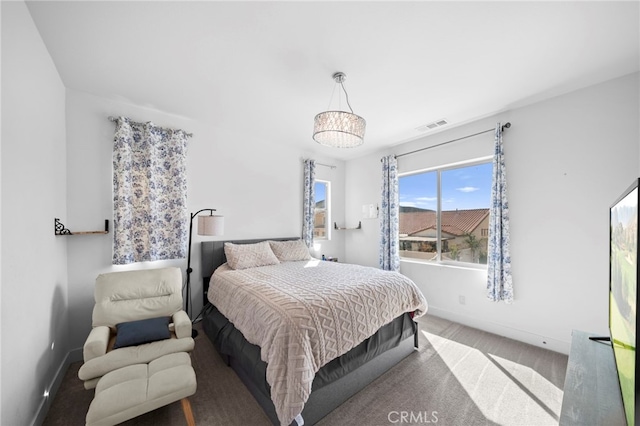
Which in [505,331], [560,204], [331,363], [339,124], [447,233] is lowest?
[505,331]

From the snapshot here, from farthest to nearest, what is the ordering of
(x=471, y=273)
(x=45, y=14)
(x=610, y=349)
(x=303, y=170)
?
1. (x=303, y=170)
2. (x=471, y=273)
3. (x=45, y=14)
4. (x=610, y=349)

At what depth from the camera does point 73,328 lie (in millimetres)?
2445

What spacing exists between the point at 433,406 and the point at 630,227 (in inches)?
67.9

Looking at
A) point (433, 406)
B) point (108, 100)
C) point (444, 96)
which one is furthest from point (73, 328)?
point (444, 96)

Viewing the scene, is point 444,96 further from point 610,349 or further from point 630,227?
point 610,349

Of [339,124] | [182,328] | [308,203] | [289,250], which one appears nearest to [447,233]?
[308,203]

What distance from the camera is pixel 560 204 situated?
2580mm

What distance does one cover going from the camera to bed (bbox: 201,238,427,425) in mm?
1499

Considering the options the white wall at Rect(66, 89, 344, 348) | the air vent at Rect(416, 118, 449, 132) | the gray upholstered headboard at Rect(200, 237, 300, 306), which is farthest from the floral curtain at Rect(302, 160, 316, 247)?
the air vent at Rect(416, 118, 449, 132)

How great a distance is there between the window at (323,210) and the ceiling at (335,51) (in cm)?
217

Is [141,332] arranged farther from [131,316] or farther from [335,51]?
[335,51]

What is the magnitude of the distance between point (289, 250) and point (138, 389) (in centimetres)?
237

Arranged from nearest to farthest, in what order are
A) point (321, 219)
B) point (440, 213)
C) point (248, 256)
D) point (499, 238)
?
point (499, 238)
point (248, 256)
point (440, 213)
point (321, 219)

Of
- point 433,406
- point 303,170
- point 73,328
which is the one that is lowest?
point 433,406
